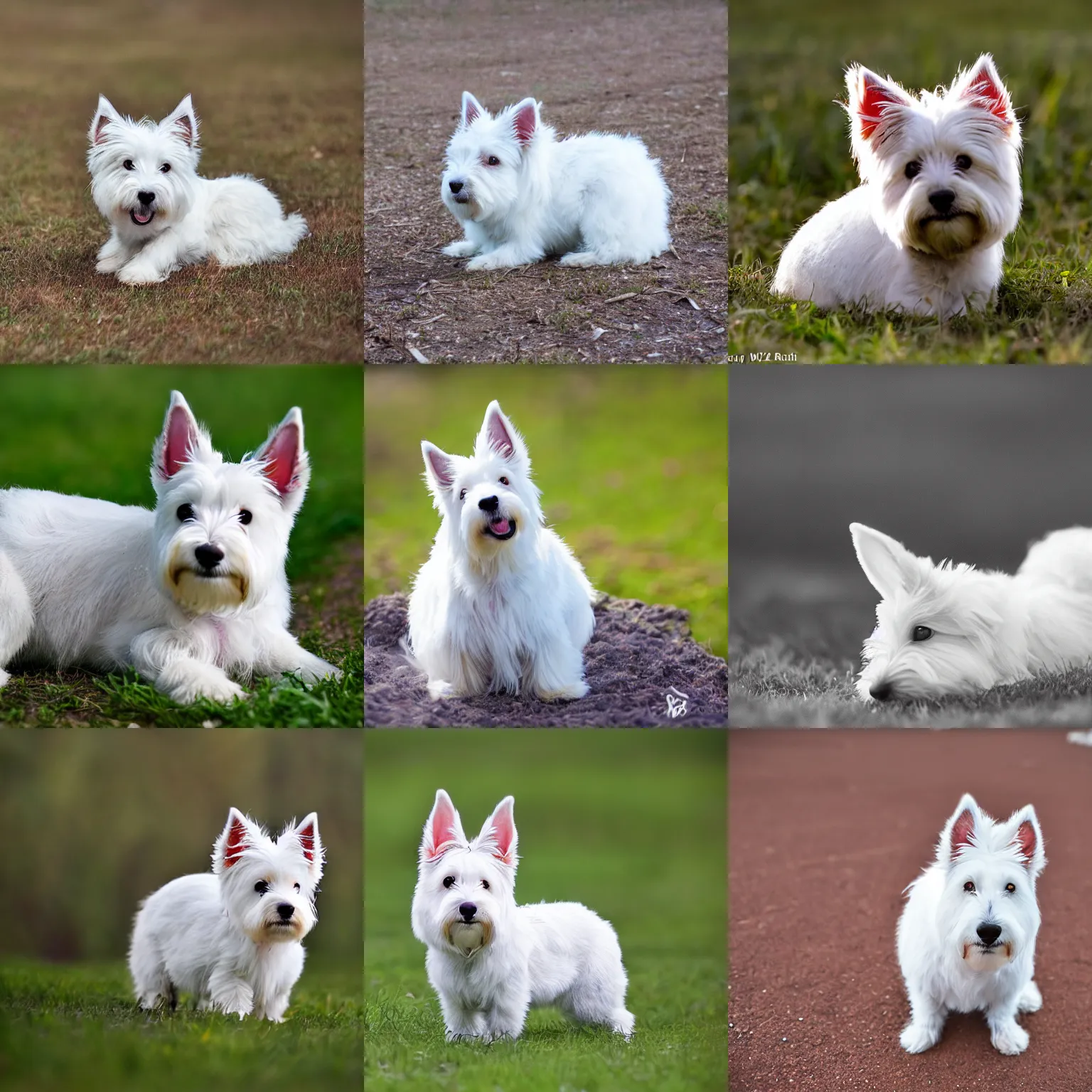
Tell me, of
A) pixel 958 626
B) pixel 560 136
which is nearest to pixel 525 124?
pixel 560 136

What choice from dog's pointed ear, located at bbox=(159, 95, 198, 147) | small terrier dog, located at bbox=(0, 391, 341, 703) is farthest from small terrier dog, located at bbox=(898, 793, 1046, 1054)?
dog's pointed ear, located at bbox=(159, 95, 198, 147)

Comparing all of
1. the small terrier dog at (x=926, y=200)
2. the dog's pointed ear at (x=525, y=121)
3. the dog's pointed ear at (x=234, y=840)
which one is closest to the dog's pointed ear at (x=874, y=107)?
the small terrier dog at (x=926, y=200)

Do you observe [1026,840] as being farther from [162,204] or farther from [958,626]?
[162,204]

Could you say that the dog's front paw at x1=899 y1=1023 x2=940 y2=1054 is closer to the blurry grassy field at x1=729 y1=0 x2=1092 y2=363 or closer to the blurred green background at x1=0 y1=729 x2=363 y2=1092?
the blurred green background at x1=0 y1=729 x2=363 y2=1092

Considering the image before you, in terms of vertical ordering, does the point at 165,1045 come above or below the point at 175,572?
below

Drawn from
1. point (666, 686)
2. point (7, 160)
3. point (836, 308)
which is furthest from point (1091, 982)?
point (7, 160)

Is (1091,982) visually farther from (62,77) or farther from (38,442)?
(62,77)

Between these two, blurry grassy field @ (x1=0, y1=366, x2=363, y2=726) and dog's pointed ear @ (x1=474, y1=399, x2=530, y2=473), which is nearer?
dog's pointed ear @ (x1=474, y1=399, x2=530, y2=473)
